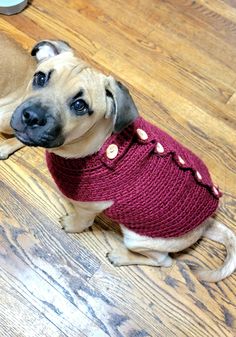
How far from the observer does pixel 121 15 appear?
2295 millimetres

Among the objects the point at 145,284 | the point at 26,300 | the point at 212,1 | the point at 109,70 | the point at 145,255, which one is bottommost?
the point at 26,300

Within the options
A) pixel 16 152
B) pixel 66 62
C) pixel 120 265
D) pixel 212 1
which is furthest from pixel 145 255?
pixel 212 1

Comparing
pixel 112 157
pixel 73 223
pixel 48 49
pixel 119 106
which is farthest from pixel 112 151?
pixel 73 223

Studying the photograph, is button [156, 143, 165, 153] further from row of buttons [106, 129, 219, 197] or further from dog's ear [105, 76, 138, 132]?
dog's ear [105, 76, 138, 132]

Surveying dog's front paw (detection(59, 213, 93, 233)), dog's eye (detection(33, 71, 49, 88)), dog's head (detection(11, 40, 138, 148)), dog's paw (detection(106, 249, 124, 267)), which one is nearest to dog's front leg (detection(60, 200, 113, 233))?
dog's front paw (detection(59, 213, 93, 233))

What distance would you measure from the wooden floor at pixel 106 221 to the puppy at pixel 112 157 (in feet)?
0.61

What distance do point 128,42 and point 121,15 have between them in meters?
0.17

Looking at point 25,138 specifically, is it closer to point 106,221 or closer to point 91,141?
point 91,141

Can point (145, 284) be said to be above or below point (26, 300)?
above

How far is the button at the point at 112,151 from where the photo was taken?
1.31m

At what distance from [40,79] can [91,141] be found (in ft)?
0.71

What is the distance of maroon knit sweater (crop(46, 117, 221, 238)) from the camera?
1330 mm

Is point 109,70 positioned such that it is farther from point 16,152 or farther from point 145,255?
point 145,255

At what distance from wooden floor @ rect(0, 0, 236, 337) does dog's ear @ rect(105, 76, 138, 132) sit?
66cm
